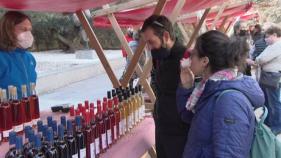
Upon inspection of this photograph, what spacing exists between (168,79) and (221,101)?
0.73m

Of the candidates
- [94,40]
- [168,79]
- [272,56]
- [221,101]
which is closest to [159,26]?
[168,79]

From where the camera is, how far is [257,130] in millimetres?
1360

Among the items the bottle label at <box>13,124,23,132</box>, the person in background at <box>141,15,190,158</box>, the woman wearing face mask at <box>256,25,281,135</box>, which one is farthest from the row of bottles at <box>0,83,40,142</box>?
the woman wearing face mask at <box>256,25,281,135</box>

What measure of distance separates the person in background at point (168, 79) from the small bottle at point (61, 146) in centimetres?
85

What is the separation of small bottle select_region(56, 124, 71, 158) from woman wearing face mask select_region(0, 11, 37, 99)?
40.6 inches

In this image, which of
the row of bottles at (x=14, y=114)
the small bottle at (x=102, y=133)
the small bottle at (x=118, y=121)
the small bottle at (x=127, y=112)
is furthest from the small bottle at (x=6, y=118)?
the small bottle at (x=127, y=112)

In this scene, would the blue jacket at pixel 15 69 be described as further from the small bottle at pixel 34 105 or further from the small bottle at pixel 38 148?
the small bottle at pixel 38 148

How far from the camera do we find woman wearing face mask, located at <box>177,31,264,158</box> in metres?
1.21

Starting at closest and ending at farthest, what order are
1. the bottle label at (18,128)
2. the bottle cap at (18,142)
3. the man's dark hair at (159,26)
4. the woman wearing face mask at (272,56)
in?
the bottle cap at (18,142), the bottle label at (18,128), the man's dark hair at (159,26), the woman wearing face mask at (272,56)

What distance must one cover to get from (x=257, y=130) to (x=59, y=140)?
98 cm

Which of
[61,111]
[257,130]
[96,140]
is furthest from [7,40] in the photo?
[257,130]

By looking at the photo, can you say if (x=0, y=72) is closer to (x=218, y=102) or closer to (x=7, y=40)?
(x=7, y=40)

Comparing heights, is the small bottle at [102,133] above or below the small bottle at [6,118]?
below

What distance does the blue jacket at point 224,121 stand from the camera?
3.95ft
